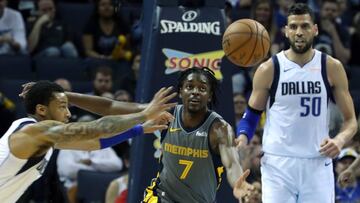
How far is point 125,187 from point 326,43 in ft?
12.5

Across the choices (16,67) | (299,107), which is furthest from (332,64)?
(16,67)

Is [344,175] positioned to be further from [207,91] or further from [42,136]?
[42,136]

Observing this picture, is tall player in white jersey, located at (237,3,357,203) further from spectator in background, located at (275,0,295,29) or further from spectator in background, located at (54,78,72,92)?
spectator in background, located at (275,0,295,29)

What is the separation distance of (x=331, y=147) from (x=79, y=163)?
14.2 feet

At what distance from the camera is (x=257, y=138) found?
11453 millimetres

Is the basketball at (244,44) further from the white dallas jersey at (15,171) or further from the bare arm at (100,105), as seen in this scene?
the white dallas jersey at (15,171)

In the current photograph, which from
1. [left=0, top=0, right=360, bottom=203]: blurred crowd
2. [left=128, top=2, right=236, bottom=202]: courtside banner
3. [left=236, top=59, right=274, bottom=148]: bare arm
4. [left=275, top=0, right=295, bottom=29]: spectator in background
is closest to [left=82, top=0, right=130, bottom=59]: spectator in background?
[left=0, top=0, right=360, bottom=203]: blurred crowd

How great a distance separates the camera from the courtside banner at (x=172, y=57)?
384 inches

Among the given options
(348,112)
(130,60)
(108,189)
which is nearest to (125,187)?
(108,189)

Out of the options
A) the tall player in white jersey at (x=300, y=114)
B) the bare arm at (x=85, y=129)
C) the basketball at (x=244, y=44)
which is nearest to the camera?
the bare arm at (x=85, y=129)

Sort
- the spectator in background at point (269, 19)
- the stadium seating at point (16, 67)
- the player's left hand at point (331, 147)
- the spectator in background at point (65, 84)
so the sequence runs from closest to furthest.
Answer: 1. the player's left hand at point (331, 147)
2. the spectator in background at point (65, 84)
3. the stadium seating at point (16, 67)
4. the spectator in background at point (269, 19)

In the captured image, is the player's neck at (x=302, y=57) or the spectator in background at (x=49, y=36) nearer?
the player's neck at (x=302, y=57)

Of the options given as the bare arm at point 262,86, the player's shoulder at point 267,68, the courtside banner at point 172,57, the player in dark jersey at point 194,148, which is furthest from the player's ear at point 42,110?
the courtside banner at point 172,57

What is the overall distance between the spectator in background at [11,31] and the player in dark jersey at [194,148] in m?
5.16
